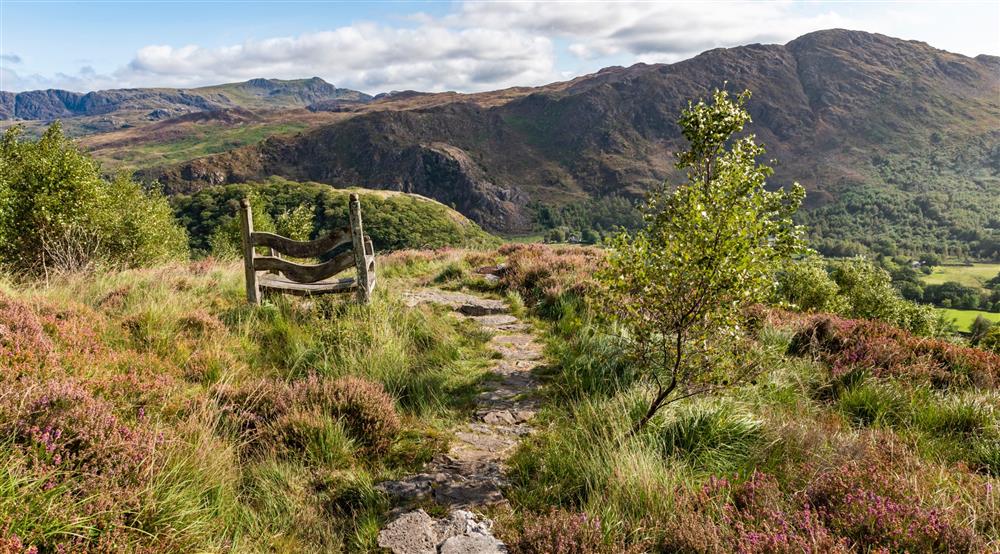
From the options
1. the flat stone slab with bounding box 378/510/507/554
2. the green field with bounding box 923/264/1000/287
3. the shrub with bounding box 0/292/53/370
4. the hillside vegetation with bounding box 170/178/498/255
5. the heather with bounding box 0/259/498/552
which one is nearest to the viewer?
the heather with bounding box 0/259/498/552

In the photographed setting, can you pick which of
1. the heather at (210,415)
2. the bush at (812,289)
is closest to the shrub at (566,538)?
the heather at (210,415)

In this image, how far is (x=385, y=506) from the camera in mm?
3885

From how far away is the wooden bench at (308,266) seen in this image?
833 centimetres

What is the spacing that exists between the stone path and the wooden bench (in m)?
2.72

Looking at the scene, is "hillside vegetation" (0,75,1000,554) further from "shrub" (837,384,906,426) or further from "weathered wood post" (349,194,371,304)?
"weathered wood post" (349,194,371,304)

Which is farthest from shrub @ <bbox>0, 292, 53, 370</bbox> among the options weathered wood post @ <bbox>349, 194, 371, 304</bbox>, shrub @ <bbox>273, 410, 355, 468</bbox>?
weathered wood post @ <bbox>349, 194, 371, 304</bbox>

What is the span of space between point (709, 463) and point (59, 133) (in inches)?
1247

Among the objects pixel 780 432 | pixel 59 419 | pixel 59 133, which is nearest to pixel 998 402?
pixel 780 432

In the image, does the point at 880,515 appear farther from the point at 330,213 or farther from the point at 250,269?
the point at 330,213

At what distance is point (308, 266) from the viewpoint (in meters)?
8.52

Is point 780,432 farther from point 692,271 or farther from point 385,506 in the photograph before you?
point 385,506

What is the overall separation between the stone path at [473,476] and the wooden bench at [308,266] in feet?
8.93

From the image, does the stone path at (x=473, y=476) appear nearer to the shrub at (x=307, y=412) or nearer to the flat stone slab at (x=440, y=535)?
the flat stone slab at (x=440, y=535)

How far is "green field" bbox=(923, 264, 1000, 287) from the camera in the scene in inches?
4272
